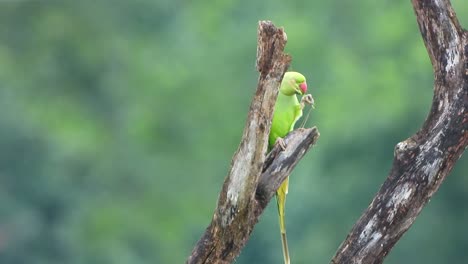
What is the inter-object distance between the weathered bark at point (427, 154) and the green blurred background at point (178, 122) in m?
9.80

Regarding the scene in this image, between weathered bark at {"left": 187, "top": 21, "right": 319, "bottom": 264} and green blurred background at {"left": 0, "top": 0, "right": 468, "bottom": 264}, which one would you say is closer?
weathered bark at {"left": 187, "top": 21, "right": 319, "bottom": 264}

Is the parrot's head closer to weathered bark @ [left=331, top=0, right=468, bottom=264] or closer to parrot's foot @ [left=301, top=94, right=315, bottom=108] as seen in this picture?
parrot's foot @ [left=301, top=94, right=315, bottom=108]

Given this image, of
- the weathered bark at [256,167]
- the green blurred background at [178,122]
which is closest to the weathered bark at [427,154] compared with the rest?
the weathered bark at [256,167]

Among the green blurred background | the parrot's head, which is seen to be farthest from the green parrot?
the green blurred background

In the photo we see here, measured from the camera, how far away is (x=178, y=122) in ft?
58.0

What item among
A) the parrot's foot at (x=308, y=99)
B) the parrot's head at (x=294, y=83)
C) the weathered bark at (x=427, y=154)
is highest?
the parrot's head at (x=294, y=83)

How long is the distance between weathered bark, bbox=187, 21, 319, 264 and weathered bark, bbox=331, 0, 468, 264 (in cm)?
32

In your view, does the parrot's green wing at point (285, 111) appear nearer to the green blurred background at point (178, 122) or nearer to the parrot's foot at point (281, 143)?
the parrot's foot at point (281, 143)

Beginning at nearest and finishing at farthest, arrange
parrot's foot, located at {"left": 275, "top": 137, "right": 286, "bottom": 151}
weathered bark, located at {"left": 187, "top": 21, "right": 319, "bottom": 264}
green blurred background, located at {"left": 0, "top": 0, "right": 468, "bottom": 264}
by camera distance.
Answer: weathered bark, located at {"left": 187, "top": 21, "right": 319, "bottom": 264} → parrot's foot, located at {"left": 275, "top": 137, "right": 286, "bottom": 151} → green blurred background, located at {"left": 0, "top": 0, "right": 468, "bottom": 264}

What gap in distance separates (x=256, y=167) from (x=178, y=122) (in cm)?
1311

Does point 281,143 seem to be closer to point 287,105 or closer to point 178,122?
point 287,105

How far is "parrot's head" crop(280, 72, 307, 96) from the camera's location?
475cm


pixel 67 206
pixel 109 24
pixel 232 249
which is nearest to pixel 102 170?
pixel 67 206

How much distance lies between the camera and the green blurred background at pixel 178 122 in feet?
51.1
